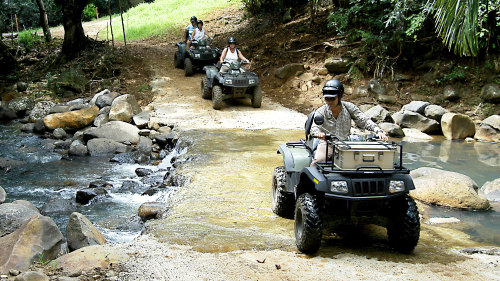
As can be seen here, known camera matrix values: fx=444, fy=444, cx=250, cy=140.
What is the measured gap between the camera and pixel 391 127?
11.1 m

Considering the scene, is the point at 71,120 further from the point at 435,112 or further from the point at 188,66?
the point at 435,112

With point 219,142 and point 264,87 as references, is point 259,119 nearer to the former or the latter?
point 219,142

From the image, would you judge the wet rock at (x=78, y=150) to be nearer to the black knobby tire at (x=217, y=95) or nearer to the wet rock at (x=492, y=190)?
the black knobby tire at (x=217, y=95)

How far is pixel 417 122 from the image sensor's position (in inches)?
457

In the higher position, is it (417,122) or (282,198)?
(282,198)

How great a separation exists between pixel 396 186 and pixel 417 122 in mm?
8340

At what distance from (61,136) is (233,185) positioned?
7.27 m

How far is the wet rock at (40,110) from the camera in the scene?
44.7ft

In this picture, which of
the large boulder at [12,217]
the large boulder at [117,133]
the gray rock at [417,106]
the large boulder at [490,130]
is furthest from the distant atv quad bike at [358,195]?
the gray rock at [417,106]

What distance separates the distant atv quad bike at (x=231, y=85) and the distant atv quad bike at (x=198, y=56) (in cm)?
201


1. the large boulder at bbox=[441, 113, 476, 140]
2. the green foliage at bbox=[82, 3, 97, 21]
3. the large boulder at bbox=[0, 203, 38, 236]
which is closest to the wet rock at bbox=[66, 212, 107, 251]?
the large boulder at bbox=[0, 203, 38, 236]

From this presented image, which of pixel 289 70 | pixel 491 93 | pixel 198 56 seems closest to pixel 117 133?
pixel 198 56

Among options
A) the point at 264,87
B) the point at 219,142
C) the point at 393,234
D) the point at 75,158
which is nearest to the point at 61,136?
the point at 75,158

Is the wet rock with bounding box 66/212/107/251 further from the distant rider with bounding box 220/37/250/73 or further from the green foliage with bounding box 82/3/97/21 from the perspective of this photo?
the green foliage with bounding box 82/3/97/21
